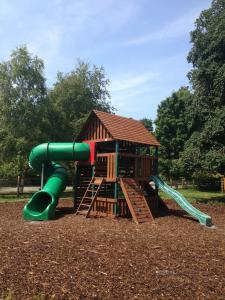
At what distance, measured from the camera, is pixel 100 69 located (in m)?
42.3

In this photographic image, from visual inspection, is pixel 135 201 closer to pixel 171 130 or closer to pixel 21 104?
pixel 21 104

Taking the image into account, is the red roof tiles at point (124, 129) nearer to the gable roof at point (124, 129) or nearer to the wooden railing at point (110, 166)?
the gable roof at point (124, 129)

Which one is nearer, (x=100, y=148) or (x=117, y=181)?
(x=117, y=181)

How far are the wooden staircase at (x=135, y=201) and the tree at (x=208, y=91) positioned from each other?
8407mm

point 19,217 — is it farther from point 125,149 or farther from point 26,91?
point 26,91

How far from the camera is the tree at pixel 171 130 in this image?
39.1 metres

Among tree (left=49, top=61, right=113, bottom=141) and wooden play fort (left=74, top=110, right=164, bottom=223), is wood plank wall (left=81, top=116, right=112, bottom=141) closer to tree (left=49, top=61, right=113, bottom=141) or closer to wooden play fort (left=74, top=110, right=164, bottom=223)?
wooden play fort (left=74, top=110, right=164, bottom=223)

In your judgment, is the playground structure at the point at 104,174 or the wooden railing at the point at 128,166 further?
the wooden railing at the point at 128,166

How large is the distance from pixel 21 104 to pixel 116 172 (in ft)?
53.2

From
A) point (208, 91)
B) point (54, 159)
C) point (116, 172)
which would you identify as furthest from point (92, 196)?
point (208, 91)

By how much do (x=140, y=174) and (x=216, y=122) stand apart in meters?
8.16

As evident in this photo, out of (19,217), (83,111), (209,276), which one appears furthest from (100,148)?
(83,111)

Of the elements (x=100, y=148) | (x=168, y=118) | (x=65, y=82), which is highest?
(x=65, y=82)

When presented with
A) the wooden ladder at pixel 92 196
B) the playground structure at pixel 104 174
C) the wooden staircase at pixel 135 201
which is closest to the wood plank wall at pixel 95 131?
the playground structure at pixel 104 174
